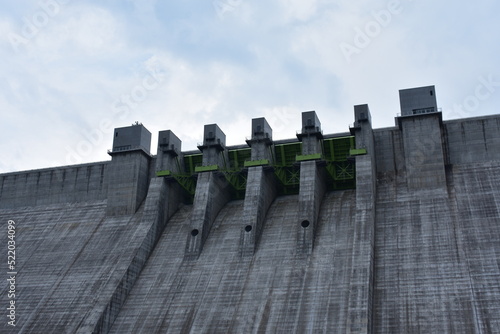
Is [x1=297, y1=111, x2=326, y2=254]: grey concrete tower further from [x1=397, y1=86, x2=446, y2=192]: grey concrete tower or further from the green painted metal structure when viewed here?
[x1=397, y1=86, x2=446, y2=192]: grey concrete tower

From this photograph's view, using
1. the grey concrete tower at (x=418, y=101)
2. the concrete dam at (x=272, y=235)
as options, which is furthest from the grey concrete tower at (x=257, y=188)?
the grey concrete tower at (x=418, y=101)

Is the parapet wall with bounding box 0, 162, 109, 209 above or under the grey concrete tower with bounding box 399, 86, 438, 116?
under

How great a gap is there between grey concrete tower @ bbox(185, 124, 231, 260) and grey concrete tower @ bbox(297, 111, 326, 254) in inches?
269

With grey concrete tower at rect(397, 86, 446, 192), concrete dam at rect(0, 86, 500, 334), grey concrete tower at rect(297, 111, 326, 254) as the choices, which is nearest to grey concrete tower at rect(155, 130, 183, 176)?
concrete dam at rect(0, 86, 500, 334)

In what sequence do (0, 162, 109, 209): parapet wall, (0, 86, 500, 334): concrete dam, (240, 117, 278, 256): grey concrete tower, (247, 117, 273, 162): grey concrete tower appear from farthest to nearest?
(0, 162, 109, 209): parapet wall
(247, 117, 273, 162): grey concrete tower
(240, 117, 278, 256): grey concrete tower
(0, 86, 500, 334): concrete dam

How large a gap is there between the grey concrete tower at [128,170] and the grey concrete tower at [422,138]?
69.1ft

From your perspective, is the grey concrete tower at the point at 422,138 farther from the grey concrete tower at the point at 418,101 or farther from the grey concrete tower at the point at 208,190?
the grey concrete tower at the point at 208,190

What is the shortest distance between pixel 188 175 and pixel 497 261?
24214 millimetres

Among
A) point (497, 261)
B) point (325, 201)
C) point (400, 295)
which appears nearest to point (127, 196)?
point (325, 201)

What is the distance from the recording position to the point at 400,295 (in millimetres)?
31625

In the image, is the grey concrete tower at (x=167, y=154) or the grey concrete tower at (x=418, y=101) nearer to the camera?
the grey concrete tower at (x=418, y=101)

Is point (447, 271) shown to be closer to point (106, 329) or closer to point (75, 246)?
point (106, 329)

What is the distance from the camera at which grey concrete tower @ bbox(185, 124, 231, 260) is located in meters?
39.8

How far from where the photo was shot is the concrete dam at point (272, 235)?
31.8 metres
